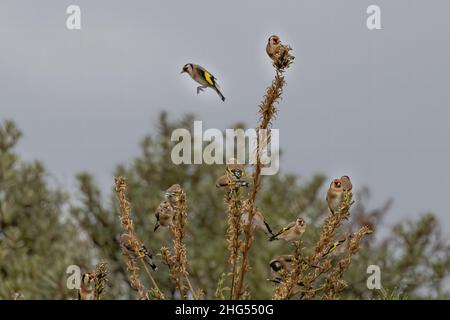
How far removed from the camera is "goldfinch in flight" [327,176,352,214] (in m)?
3.46

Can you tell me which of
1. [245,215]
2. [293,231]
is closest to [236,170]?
[245,215]

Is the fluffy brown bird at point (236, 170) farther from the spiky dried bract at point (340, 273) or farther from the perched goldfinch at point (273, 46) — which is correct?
the spiky dried bract at point (340, 273)

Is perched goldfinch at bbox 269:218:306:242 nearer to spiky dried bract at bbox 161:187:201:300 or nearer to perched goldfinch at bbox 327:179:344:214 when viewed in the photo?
perched goldfinch at bbox 327:179:344:214

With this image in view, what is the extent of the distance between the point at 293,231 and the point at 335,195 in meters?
0.32

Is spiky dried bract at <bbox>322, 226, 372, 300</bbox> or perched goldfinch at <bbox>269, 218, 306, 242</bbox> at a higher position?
perched goldfinch at <bbox>269, 218, 306, 242</bbox>

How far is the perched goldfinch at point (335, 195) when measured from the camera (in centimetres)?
354

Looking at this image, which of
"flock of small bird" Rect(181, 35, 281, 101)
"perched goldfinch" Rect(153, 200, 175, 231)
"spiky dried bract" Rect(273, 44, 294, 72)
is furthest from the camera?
"flock of small bird" Rect(181, 35, 281, 101)

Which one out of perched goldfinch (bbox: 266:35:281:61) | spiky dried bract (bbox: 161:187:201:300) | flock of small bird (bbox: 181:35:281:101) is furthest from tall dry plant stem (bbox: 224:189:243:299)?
flock of small bird (bbox: 181:35:281:101)

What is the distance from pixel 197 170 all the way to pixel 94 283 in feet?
33.9

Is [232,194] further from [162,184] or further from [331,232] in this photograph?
[162,184]

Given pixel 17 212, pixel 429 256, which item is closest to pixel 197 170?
pixel 17 212

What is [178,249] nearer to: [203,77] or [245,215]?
[245,215]
